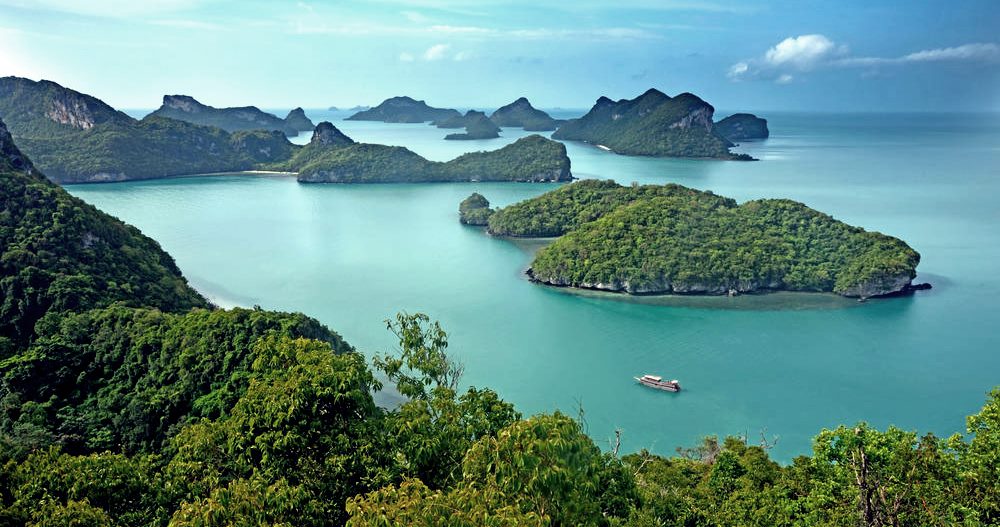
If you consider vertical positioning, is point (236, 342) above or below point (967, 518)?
below

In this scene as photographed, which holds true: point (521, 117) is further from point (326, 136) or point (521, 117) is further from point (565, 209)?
point (565, 209)

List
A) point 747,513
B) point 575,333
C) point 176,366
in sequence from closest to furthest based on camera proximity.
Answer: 1. point 747,513
2. point 176,366
3. point 575,333

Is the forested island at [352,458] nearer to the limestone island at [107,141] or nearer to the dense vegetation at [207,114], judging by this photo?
the limestone island at [107,141]

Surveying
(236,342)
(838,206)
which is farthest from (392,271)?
(838,206)

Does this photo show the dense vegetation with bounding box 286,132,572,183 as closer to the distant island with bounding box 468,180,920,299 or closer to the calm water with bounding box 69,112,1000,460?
the calm water with bounding box 69,112,1000,460

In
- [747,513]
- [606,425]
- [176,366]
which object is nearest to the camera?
[747,513]

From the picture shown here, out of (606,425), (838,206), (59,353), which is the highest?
(838,206)

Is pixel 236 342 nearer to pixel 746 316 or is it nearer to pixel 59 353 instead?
pixel 59 353

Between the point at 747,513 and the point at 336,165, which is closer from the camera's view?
the point at 747,513
